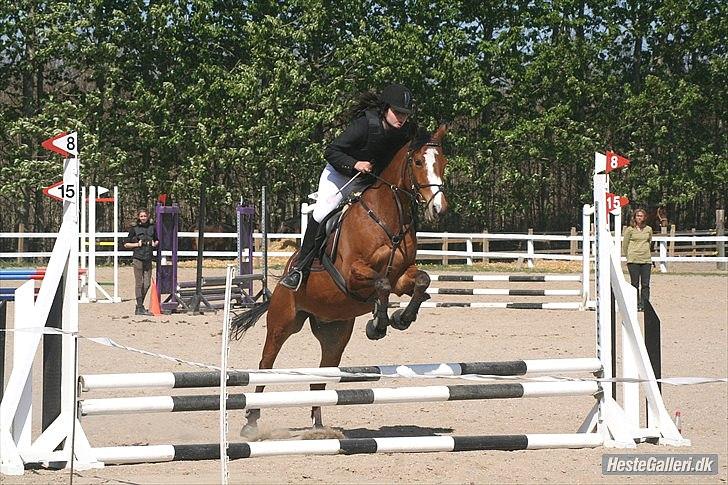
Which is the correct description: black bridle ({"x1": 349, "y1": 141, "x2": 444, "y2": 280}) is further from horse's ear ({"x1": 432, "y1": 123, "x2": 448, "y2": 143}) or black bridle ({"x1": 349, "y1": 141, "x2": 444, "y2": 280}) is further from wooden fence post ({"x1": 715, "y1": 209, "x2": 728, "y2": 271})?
wooden fence post ({"x1": 715, "y1": 209, "x2": 728, "y2": 271})

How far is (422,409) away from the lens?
337 inches

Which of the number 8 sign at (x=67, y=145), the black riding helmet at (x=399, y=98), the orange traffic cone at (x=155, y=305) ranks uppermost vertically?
the black riding helmet at (x=399, y=98)

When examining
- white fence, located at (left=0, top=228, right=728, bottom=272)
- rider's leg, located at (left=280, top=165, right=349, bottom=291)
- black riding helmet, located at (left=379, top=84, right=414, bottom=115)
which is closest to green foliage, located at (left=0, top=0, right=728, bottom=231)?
A: white fence, located at (left=0, top=228, right=728, bottom=272)

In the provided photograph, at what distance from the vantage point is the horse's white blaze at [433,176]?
6.36m

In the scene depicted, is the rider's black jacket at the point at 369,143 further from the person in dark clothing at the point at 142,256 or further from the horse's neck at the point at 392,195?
the person in dark clothing at the point at 142,256

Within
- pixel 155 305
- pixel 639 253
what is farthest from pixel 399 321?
pixel 639 253

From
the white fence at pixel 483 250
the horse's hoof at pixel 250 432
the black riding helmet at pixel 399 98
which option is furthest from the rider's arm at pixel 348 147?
the white fence at pixel 483 250

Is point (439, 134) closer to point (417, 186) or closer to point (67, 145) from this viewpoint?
point (417, 186)

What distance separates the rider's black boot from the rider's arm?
0.54 metres

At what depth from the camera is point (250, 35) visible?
30.0 metres

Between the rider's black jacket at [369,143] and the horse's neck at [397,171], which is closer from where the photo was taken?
the horse's neck at [397,171]

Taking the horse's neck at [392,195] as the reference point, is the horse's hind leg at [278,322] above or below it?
below

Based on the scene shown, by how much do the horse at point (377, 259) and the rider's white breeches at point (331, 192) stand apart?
5.5 inches

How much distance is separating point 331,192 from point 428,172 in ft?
3.40
